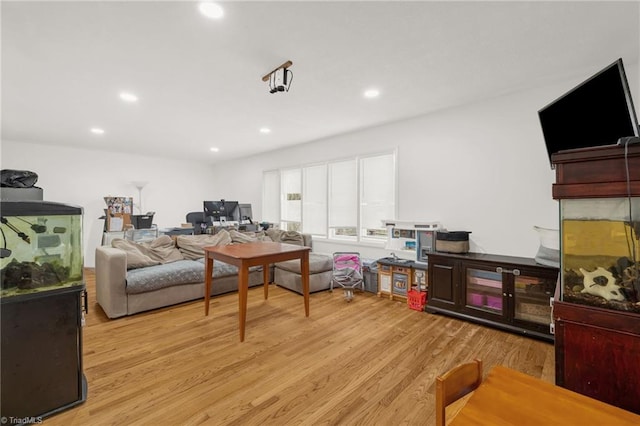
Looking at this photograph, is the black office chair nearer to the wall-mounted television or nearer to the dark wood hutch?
the wall-mounted television

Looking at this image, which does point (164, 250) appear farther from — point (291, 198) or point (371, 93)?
point (371, 93)

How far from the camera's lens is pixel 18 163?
17.6 ft

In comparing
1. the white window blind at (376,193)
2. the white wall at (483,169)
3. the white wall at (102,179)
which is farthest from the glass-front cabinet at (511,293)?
the white wall at (102,179)

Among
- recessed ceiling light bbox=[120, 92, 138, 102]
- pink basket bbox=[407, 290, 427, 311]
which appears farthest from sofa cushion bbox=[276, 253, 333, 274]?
recessed ceiling light bbox=[120, 92, 138, 102]

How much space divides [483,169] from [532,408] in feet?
10.3

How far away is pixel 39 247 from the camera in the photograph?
62.7 inches

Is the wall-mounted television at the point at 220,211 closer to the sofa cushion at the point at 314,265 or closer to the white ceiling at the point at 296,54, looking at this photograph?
the sofa cushion at the point at 314,265

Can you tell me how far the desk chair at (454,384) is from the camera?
2.76 feet

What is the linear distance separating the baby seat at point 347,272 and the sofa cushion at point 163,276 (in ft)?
6.17

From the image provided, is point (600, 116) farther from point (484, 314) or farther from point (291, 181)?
point (291, 181)

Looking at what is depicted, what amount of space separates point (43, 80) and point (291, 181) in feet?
12.7

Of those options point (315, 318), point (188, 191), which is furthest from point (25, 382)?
point (188, 191)

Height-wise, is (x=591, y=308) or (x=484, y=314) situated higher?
(x=591, y=308)

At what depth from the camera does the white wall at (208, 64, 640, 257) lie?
3.03m
